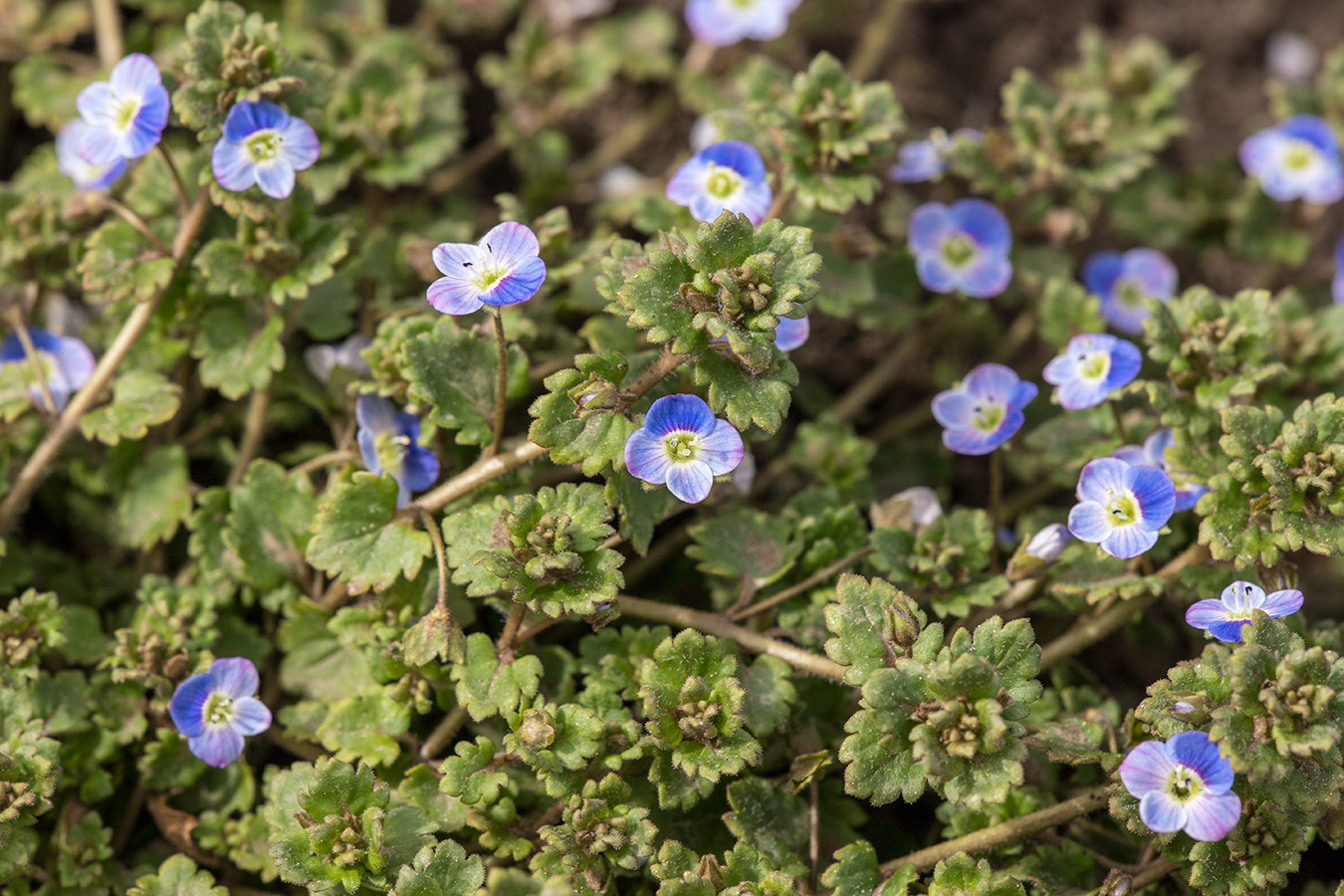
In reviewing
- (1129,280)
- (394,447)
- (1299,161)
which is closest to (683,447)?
(394,447)

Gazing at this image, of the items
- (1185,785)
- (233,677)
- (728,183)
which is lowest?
(233,677)

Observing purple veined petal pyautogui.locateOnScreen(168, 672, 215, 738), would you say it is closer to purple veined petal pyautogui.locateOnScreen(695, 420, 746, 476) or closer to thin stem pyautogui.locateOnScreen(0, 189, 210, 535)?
thin stem pyautogui.locateOnScreen(0, 189, 210, 535)

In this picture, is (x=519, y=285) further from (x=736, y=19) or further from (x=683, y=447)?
(x=736, y=19)

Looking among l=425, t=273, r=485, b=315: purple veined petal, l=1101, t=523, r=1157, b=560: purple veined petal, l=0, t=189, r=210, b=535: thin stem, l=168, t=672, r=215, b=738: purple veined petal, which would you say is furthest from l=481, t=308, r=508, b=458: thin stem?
l=1101, t=523, r=1157, b=560: purple veined petal

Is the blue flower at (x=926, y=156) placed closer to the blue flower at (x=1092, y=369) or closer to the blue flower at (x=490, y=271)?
the blue flower at (x=1092, y=369)

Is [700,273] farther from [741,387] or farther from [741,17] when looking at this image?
[741,17]

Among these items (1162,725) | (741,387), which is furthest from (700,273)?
(1162,725)
